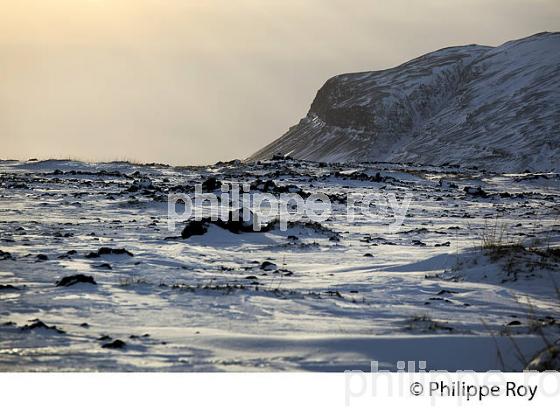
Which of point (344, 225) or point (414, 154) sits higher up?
point (414, 154)

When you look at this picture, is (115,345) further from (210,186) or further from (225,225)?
(210,186)

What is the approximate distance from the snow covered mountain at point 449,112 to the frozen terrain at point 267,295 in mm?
77121

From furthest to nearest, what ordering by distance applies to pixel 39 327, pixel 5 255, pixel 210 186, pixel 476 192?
pixel 476 192 < pixel 210 186 < pixel 5 255 < pixel 39 327

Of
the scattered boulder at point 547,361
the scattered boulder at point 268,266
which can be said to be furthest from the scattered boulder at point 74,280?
the scattered boulder at point 547,361

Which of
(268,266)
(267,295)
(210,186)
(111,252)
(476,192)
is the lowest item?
(267,295)

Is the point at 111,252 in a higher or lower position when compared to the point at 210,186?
lower

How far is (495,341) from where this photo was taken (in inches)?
259

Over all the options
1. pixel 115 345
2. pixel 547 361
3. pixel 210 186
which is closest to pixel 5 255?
pixel 115 345

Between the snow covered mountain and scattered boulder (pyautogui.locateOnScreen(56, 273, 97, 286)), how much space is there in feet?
273

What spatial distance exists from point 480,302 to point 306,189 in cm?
2041

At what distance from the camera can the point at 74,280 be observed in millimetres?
9023

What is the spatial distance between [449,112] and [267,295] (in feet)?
408
